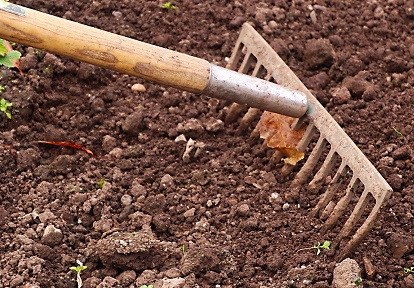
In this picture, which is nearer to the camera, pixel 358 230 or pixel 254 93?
pixel 358 230

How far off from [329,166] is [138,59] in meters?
1.06

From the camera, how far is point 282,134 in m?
3.57

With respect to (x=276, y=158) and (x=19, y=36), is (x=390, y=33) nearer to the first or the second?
(x=276, y=158)

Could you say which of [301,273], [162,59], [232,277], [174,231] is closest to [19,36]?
[162,59]

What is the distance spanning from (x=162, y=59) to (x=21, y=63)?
1.08 meters

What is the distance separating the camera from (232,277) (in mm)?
3109

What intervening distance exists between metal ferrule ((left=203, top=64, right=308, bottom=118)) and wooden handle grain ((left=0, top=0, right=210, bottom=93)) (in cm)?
6

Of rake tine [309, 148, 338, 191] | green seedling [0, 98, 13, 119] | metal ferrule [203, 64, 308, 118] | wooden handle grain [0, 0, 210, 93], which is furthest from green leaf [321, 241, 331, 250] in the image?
green seedling [0, 98, 13, 119]

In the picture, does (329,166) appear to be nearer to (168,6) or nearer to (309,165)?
(309,165)

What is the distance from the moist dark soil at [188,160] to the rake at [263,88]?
0.12 m

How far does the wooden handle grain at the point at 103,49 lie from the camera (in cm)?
289

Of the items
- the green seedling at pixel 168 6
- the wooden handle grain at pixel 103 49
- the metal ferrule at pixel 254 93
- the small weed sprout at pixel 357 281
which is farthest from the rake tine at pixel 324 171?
the green seedling at pixel 168 6

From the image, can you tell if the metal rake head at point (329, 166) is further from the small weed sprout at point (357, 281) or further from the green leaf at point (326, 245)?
the small weed sprout at point (357, 281)

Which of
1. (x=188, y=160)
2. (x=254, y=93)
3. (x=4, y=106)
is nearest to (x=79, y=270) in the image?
(x=188, y=160)
